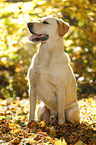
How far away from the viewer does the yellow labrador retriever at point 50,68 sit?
3.25 m

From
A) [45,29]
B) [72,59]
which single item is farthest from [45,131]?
[72,59]

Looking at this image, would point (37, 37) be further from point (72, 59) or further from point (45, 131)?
point (72, 59)

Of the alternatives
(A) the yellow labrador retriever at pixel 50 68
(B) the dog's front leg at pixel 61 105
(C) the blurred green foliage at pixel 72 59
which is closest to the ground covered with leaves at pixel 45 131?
(B) the dog's front leg at pixel 61 105

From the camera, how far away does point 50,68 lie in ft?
10.8

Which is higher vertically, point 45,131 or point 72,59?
point 72,59

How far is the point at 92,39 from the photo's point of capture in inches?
283

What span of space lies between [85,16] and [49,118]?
3177 millimetres

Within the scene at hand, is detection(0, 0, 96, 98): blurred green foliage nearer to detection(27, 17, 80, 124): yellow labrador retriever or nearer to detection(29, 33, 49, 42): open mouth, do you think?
detection(27, 17, 80, 124): yellow labrador retriever

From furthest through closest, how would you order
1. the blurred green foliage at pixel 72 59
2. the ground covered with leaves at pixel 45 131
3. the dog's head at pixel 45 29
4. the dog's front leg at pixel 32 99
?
the blurred green foliage at pixel 72 59, the dog's front leg at pixel 32 99, the dog's head at pixel 45 29, the ground covered with leaves at pixel 45 131

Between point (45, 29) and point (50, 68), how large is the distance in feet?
1.86

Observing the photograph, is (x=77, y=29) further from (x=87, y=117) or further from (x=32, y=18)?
(x=87, y=117)

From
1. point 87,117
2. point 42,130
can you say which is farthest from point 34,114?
point 87,117

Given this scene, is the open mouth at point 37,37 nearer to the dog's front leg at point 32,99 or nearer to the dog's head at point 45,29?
the dog's head at point 45,29

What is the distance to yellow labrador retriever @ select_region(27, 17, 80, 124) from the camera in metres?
3.25
